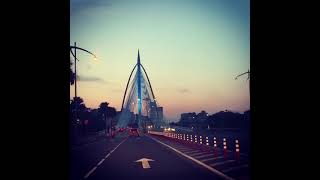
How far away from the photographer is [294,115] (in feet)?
19.2

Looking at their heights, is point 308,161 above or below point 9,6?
below

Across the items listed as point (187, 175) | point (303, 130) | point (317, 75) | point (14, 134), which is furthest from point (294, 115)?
point (187, 175)

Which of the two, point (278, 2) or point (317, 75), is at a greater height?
point (278, 2)

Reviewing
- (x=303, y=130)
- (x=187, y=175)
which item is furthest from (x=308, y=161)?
(x=187, y=175)

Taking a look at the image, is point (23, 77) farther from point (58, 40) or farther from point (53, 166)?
point (53, 166)

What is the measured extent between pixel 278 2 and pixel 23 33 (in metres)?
3.62

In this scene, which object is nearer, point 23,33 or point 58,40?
point 23,33

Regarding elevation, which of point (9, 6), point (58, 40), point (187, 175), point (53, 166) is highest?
point (9, 6)

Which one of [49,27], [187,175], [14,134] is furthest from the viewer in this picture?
[187,175]

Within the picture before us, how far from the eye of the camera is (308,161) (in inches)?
224

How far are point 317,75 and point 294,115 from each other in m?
0.65

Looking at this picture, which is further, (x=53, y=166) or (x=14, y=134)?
(x=53, y=166)

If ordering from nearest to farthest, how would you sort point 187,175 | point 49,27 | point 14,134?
point 14,134 < point 49,27 < point 187,175

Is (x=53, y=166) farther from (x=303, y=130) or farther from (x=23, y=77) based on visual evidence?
(x=303, y=130)
